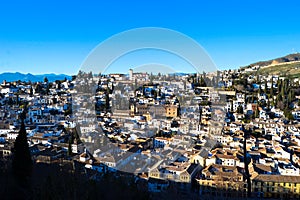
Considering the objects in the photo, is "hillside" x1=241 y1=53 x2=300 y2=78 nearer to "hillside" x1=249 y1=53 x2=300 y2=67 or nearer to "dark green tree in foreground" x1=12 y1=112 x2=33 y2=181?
"hillside" x1=249 y1=53 x2=300 y2=67

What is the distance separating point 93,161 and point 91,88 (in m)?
7.09

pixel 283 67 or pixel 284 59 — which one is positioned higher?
pixel 284 59

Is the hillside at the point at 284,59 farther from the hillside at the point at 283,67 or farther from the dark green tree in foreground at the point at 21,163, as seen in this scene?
the dark green tree in foreground at the point at 21,163

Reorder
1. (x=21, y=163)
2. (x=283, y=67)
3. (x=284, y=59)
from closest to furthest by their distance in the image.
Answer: (x=21, y=163) → (x=283, y=67) → (x=284, y=59)

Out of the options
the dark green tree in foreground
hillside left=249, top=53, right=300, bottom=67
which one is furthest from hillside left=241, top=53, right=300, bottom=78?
the dark green tree in foreground

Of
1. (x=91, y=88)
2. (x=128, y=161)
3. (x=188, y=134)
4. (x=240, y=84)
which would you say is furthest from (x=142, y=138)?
(x=240, y=84)

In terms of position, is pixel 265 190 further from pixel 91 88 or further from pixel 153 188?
pixel 91 88

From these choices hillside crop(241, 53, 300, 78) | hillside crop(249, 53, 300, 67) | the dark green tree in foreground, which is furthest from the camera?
hillside crop(249, 53, 300, 67)

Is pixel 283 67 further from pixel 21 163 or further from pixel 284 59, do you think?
pixel 21 163

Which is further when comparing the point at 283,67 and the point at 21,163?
the point at 283,67

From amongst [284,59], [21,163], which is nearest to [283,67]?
[284,59]

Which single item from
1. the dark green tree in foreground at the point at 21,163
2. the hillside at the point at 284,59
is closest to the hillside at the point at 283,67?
the hillside at the point at 284,59

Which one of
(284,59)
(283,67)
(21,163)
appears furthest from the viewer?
(284,59)

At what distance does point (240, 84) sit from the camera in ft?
62.2
